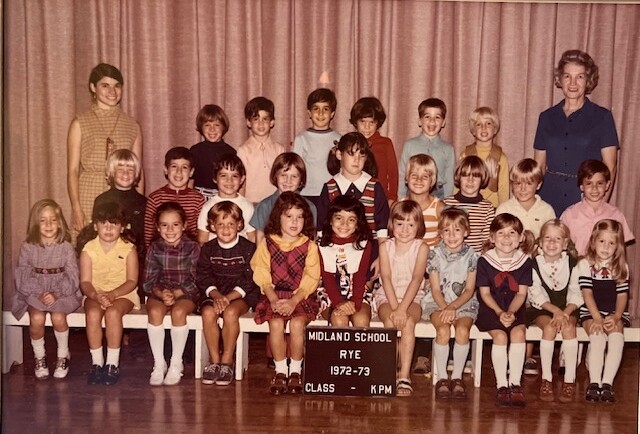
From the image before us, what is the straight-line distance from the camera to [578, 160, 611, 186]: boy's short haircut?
4.48 meters

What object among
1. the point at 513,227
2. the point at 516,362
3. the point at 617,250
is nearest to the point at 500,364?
the point at 516,362

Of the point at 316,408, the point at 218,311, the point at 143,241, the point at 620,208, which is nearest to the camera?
the point at 316,408

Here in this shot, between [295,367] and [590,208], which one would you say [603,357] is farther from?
[295,367]

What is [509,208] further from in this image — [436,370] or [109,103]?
[109,103]

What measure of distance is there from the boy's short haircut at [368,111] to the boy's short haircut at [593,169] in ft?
3.64

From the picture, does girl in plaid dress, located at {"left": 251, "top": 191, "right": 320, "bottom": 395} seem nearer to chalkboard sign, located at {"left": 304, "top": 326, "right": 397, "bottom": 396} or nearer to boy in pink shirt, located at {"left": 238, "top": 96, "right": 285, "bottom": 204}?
chalkboard sign, located at {"left": 304, "top": 326, "right": 397, "bottom": 396}

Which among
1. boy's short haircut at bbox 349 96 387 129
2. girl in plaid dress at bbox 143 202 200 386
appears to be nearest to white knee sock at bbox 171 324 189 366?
girl in plaid dress at bbox 143 202 200 386

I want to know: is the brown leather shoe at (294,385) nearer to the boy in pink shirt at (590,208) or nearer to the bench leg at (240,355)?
the bench leg at (240,355)

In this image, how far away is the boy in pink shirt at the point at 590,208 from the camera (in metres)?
4.50

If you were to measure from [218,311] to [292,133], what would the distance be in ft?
4.63

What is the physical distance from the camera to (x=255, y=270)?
437 cm

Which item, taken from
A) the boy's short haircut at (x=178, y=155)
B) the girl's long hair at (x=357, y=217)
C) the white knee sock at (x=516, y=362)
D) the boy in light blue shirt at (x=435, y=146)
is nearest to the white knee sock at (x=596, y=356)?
the white knee sock at (x=516, y=362)

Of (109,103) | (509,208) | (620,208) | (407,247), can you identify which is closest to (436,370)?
(407,247)

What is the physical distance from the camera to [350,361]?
412cm
